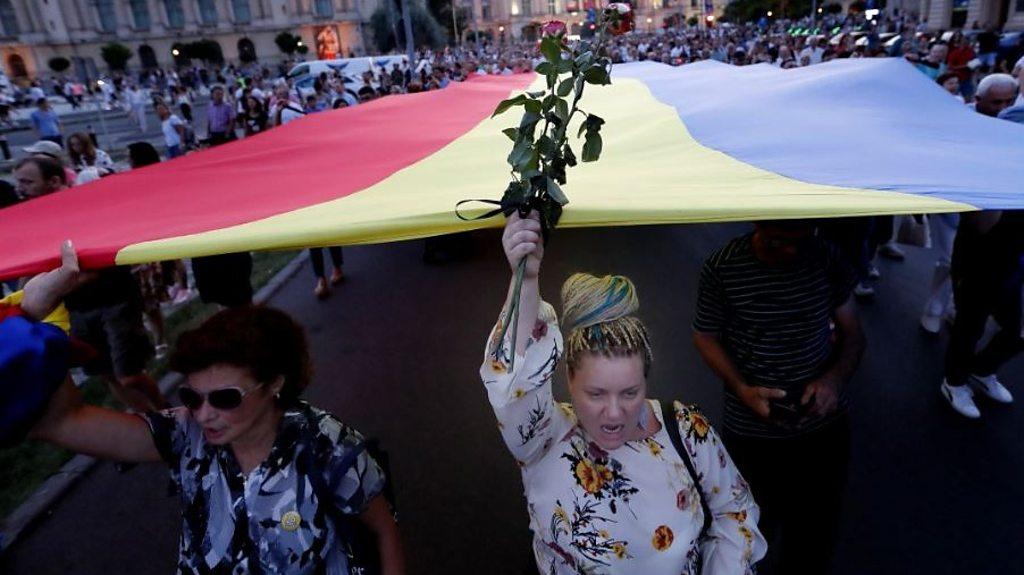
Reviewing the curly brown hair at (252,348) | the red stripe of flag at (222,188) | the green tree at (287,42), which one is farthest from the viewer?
the green tree at (287,42)

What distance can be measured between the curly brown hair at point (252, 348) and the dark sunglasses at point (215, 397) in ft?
0.26

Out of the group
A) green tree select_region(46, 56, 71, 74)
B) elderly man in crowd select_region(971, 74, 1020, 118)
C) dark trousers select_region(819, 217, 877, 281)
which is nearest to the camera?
dark trousers select_region(819, 217, 877, 281)

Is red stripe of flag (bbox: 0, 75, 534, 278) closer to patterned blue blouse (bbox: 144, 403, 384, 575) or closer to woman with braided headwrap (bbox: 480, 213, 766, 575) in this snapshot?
patterned blue blouse (bbox: 144, 403, 384, 575)

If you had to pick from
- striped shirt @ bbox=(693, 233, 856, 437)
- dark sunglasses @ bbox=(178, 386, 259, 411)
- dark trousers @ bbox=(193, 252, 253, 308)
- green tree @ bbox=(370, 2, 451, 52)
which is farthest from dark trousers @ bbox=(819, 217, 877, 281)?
green tree @ bbox=(370, 2, 451, 52)

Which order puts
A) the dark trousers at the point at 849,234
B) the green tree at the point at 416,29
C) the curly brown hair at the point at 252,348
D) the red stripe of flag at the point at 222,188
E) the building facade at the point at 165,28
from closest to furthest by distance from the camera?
the curly brown hair at the point at 252,348 < the red stripe of flag at the point at 222,188 < the dark trousers at the point at 849,234 < the green tree at the point at 416,29 < the building facade at the point at 165,28

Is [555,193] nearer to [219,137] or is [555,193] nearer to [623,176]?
[623,176]

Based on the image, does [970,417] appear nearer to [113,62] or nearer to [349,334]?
[349,334]

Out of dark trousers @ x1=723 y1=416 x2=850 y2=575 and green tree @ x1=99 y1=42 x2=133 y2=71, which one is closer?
dark trousers @ x1=723 y1=416 x2=850 y2=575

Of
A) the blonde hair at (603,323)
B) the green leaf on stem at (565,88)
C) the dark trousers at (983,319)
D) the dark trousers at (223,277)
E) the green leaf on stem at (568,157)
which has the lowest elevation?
the dark trousers at (983,319)

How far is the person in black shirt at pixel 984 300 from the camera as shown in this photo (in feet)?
12.0

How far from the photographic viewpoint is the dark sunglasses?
184 cm

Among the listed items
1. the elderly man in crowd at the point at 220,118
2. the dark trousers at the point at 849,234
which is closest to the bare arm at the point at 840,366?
the dark trousers at the point at 849,234

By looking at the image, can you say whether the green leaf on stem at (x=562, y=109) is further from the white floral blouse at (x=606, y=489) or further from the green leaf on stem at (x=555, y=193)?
the white floral blouse at (x=606, y=489)

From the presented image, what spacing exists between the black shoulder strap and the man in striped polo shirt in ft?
2.29
